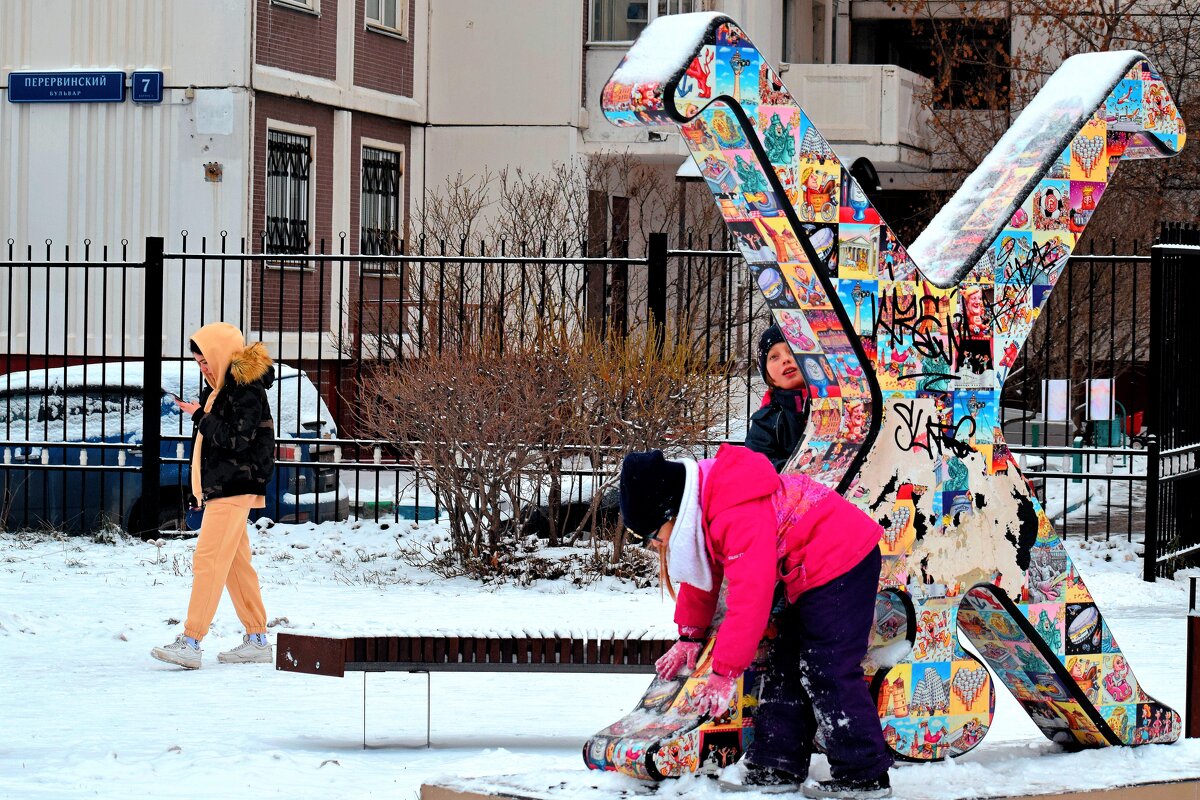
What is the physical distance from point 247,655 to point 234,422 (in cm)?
114

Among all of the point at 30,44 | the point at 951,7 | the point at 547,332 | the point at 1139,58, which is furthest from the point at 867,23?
the point at 1139,58

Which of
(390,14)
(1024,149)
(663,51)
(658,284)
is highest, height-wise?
(390,14)

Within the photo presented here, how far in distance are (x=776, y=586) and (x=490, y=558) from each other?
632 cm

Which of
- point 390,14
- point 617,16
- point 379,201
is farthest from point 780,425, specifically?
point 617,16

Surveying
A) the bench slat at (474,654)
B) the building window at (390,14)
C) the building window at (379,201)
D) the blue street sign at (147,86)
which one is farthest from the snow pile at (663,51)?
the building window at (390,14)

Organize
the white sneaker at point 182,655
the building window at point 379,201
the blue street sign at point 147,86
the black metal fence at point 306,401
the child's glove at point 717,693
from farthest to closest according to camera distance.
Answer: the building window at point 379,201 < the blue street sign at point 147,86 < the black metal fence at point 306,401 < the white sneaker at point 182,655 < the child's glove at point 717,693

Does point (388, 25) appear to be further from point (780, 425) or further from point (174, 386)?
point (780, 425)

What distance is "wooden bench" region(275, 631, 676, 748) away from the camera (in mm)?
6625

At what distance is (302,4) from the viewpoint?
66.8ft

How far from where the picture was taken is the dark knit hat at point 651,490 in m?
4.66

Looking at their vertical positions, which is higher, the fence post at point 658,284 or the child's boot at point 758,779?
the fence post at point 658,284

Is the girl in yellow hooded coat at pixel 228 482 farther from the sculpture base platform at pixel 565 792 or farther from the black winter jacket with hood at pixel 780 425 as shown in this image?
the sculpture base platform at pixel 565 792

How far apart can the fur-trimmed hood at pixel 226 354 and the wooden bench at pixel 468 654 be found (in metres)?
2.11

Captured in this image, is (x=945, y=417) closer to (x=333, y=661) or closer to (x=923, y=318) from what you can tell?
(x=923, y=318)
